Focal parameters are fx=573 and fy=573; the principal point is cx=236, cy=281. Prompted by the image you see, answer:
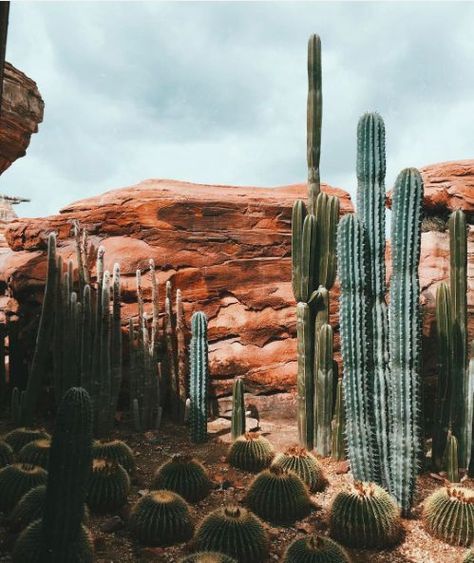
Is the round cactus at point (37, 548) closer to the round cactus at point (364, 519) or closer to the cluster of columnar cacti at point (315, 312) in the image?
the round cactus at point (364, 519)

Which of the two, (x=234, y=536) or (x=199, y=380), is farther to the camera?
(x=199, y=380)

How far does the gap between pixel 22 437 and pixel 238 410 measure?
2.60 m

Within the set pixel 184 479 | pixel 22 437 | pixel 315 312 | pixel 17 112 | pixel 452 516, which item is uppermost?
pixel 17 112

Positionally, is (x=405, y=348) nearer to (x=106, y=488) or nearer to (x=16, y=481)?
(x=106, y=488)

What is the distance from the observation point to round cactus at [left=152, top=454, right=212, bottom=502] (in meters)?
5.49

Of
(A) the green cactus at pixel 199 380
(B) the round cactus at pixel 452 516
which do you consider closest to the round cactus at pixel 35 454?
(A) the green cactus at pixel 199 380

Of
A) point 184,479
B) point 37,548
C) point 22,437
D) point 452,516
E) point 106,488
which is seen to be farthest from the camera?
point 22,437

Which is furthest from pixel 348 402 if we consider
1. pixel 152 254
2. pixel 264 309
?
pixel 152 254

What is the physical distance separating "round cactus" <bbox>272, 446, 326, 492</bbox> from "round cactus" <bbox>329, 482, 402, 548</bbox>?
32.5 inches

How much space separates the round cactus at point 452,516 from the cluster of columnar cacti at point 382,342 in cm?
30

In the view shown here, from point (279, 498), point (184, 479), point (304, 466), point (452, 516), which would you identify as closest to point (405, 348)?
point (452, 516)

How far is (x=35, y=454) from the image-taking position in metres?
5.71

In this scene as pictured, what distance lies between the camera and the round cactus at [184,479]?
216 inches

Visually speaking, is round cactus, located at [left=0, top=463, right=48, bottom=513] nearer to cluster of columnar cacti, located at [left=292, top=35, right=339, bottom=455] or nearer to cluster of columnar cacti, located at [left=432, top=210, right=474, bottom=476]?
cluster of columnar cacti, located at [left=292, top=35, right=339, bottom=455]
